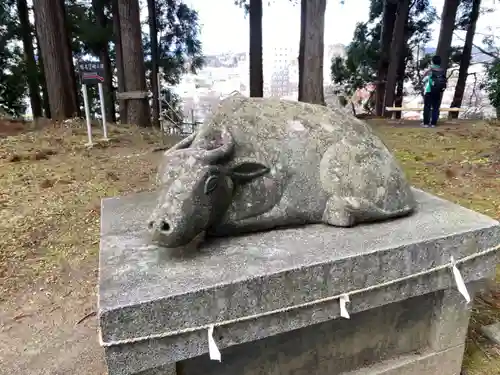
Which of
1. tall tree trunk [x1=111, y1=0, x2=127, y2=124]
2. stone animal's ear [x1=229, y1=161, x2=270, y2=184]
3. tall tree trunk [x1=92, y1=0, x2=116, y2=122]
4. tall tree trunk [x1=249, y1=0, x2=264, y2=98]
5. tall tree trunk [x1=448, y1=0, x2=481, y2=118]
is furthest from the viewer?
tall tree trunk [x1=448, y1=0, x2=481, y2=118]

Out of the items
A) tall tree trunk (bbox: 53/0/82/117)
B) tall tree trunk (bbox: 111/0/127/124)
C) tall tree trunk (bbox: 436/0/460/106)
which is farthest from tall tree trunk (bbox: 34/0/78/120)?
Result: tall tree trunk (bbox: 436/0/460/106)

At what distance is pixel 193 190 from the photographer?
5.08ft

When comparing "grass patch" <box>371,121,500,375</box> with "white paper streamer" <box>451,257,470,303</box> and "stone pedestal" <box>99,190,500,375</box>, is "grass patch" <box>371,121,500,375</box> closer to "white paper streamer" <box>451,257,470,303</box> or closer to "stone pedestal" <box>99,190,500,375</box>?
"stone pedestal" <box>99,190,500,375</box>

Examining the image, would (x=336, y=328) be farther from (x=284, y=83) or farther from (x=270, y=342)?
(x=284, y=83)

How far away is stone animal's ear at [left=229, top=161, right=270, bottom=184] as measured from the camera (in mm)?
1692

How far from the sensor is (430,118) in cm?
814

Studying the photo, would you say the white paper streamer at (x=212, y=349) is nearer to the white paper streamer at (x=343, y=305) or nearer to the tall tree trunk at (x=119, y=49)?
the white paper streamer at (x=343, y=305)

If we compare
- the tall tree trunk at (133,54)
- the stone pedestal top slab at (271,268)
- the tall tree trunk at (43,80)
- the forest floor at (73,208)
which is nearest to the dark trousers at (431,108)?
the forest floor at (73,208)

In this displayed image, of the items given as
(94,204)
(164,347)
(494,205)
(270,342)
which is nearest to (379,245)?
(270,342)

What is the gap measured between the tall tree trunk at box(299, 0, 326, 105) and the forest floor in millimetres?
1473

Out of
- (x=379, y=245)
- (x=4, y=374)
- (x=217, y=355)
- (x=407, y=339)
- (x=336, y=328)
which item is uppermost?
(x=379, y=245)

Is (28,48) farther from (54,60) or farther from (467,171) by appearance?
(467,171)

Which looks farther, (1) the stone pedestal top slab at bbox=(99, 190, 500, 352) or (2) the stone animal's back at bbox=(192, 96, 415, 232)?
(2) the stone animal's back at bbox=(192, 96, 415, 232)

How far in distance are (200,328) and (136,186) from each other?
311 centimetres
